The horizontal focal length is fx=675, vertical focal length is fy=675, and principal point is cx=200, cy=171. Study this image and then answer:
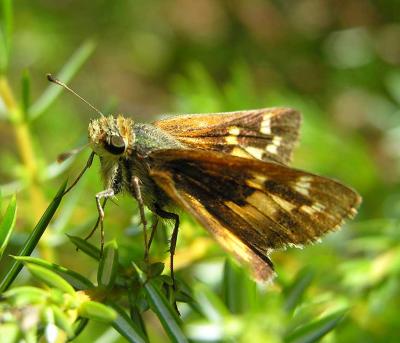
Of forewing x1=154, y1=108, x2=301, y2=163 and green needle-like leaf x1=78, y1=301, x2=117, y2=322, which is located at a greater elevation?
forewing x1=154, y1=108, x2=301, y2=163

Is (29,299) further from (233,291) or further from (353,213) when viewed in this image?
(353,213)

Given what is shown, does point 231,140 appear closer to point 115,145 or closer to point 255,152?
point 255,152

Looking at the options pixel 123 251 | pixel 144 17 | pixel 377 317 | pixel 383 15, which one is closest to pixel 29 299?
pixel 123 251

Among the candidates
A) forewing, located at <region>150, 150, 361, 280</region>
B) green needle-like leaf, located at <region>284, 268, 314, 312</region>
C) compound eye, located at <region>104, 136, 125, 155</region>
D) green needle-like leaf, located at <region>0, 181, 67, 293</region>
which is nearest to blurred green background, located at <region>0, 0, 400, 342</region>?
green needle-like leaf, located at <region>284, 268, 314, 312</region>

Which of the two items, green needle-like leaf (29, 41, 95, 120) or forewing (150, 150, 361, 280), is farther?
green needle-like leaf (29, 41, 95, 120)

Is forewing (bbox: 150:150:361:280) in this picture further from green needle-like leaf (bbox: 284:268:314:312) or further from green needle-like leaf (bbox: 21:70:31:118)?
green needle-like leaf (bbox: 21:70:31:118)

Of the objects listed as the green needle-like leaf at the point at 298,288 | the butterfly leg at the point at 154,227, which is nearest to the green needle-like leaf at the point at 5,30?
the butterfly leg at the point at 154,227

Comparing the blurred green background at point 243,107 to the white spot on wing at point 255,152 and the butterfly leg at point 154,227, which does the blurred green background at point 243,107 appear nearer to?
the butterfly leg at point 154,227
